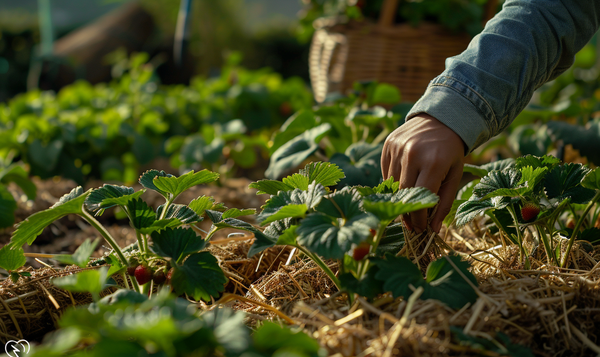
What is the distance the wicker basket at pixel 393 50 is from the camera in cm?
185

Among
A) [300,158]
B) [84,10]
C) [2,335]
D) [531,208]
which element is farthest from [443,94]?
[84,10]

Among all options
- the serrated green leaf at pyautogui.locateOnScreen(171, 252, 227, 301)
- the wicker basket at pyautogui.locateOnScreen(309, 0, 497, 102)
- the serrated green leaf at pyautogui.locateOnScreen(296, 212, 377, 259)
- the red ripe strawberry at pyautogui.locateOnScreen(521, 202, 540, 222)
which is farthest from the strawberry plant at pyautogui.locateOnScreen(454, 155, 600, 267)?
the wicker basket at pyautogui.locateOnScreen(309, 0, 497, 102)

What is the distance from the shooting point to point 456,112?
28.5 inches

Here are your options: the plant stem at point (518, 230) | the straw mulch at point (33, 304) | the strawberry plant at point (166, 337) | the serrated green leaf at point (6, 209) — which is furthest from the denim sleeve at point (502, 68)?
the serrated green leaf at point (6, 209)

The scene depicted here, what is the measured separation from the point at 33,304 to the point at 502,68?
90cm

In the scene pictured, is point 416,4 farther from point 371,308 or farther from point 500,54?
point 371,308

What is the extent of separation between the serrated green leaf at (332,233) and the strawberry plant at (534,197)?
21 cm

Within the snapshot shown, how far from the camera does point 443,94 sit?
2.46 ft

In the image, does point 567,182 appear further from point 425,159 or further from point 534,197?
point 425,159

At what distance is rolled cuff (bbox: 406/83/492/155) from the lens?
719 mm

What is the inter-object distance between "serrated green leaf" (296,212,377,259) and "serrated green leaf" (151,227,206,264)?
179 mm

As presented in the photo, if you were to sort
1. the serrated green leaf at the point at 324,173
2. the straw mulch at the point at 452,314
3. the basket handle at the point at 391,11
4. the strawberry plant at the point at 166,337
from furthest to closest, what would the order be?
1. the basket handle at the point at 391,11
2. the serrated green leaf at the point at 324,173
3. the straw mulch at the point at 452,314
4. the strawberry plant at the point at 166,337

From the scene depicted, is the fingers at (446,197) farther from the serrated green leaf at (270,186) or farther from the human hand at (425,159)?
the serrated green leaf at (270,186)

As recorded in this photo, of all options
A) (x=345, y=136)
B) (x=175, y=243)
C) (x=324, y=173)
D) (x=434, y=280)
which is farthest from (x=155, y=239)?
(x=345, y=136)
